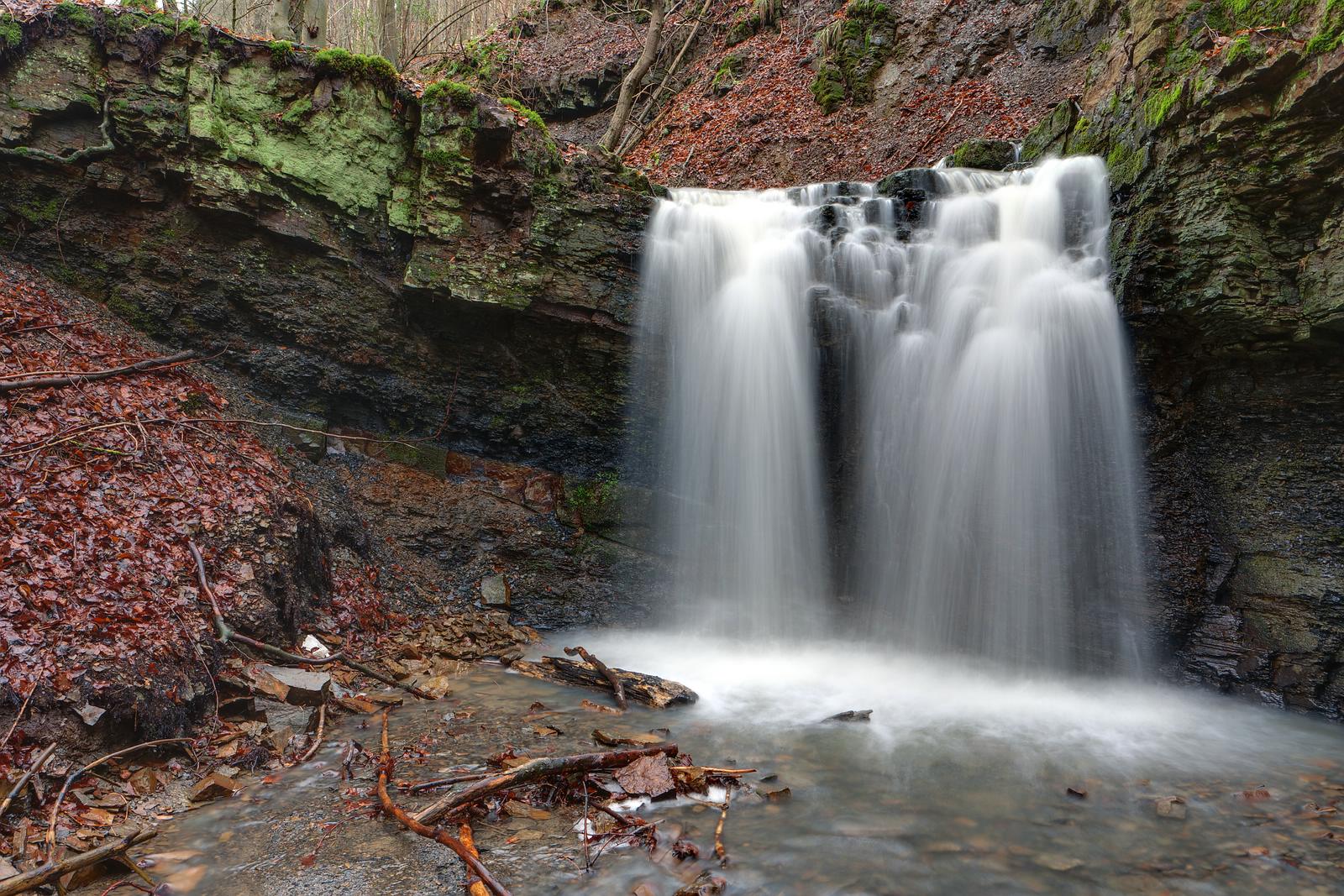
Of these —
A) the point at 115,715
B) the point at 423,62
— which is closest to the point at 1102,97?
the point at 115,715

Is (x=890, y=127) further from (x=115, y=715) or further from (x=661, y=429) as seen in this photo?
(x=115, y=715)

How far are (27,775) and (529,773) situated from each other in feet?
7.23

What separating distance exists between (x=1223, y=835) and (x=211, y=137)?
10092mm

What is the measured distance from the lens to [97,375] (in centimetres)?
589

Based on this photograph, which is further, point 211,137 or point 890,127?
point 890,127

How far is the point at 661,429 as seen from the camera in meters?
8.54

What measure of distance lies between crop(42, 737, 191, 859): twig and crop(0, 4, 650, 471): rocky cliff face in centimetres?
508

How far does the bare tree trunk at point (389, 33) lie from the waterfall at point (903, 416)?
8.30 metres

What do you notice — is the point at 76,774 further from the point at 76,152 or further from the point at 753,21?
the point at 753,21

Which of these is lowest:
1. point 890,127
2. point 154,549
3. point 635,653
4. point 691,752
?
point 635,653

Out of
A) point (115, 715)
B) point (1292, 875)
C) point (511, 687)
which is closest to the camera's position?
point (1292, 875)

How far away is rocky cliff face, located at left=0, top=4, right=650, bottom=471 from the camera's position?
6.88 metres

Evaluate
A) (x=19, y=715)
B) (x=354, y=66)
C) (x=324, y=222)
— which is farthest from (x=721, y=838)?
(x=354, y=66)

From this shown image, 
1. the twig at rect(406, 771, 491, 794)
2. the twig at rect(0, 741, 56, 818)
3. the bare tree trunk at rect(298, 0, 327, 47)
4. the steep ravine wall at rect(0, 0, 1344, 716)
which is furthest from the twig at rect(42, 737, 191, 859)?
the bare tree trunk at rect(298, 0, 327, 47)
